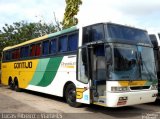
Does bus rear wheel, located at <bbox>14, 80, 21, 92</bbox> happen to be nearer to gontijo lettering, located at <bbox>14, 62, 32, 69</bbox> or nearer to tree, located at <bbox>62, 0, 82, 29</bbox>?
gontijo lettering, located at <bbox>14, 62, 32, 69</bbox>

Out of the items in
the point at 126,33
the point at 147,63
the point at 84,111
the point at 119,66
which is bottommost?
the point at 84,111

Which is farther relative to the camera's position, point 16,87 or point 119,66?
point 16,87

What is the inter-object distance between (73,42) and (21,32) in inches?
885

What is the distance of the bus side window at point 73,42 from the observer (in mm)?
12023

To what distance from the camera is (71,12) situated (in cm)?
2416

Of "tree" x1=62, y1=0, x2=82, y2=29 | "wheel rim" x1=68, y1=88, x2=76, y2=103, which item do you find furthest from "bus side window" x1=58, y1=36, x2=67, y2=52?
"tree" x1=62, y1=0, x2=82, y2=29

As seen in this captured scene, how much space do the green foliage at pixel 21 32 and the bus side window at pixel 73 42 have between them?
19632 mm

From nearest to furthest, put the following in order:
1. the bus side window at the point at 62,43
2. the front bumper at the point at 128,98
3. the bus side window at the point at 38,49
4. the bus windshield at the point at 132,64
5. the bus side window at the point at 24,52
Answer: the front bumper at the point at 128,98 < the bus windshield at the point at 132,64 < the bus side window at the point at 62,43 < the bus side window at the point at 38,49 < the bus side window at the point at 24,52

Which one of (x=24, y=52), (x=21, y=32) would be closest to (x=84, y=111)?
(x=24, y=52)

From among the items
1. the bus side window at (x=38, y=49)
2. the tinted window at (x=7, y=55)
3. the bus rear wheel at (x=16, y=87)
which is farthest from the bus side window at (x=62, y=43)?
the tinted window at (x=7, y=55)

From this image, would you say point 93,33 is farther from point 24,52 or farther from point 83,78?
point 24,52

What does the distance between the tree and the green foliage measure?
31.2ft

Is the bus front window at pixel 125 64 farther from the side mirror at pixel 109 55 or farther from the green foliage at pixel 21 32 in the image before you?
the green foliage at pixel 21 32

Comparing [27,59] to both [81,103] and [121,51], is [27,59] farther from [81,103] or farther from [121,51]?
[121,51]
